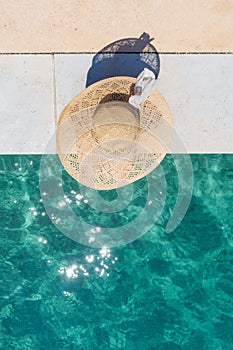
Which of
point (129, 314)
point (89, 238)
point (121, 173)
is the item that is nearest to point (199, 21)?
point (121, 173)

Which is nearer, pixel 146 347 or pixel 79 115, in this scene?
pixel 79 115

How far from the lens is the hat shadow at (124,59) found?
5.84 metres

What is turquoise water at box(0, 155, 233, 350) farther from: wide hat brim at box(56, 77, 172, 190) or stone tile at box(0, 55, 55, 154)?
wide hat brim at box(56, 77, 172, 190)

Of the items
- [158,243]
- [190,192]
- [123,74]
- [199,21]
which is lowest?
[158,243]

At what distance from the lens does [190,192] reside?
20.1 feet

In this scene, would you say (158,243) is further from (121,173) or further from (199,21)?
(199,21)

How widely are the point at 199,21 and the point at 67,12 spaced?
5.02 ft

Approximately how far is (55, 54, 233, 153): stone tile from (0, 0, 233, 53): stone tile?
0.17 metres

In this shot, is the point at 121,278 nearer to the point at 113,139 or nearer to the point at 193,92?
the point at 113,139

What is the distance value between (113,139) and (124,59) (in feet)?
3.84

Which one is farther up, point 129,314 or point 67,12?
point 67,12

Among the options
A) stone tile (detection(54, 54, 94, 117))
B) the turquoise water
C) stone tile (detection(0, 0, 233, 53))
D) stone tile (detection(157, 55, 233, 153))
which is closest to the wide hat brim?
stone tile (detection(54, 54, 94, 117))

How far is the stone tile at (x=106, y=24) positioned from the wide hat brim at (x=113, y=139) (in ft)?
2.07

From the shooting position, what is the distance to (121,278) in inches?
244
